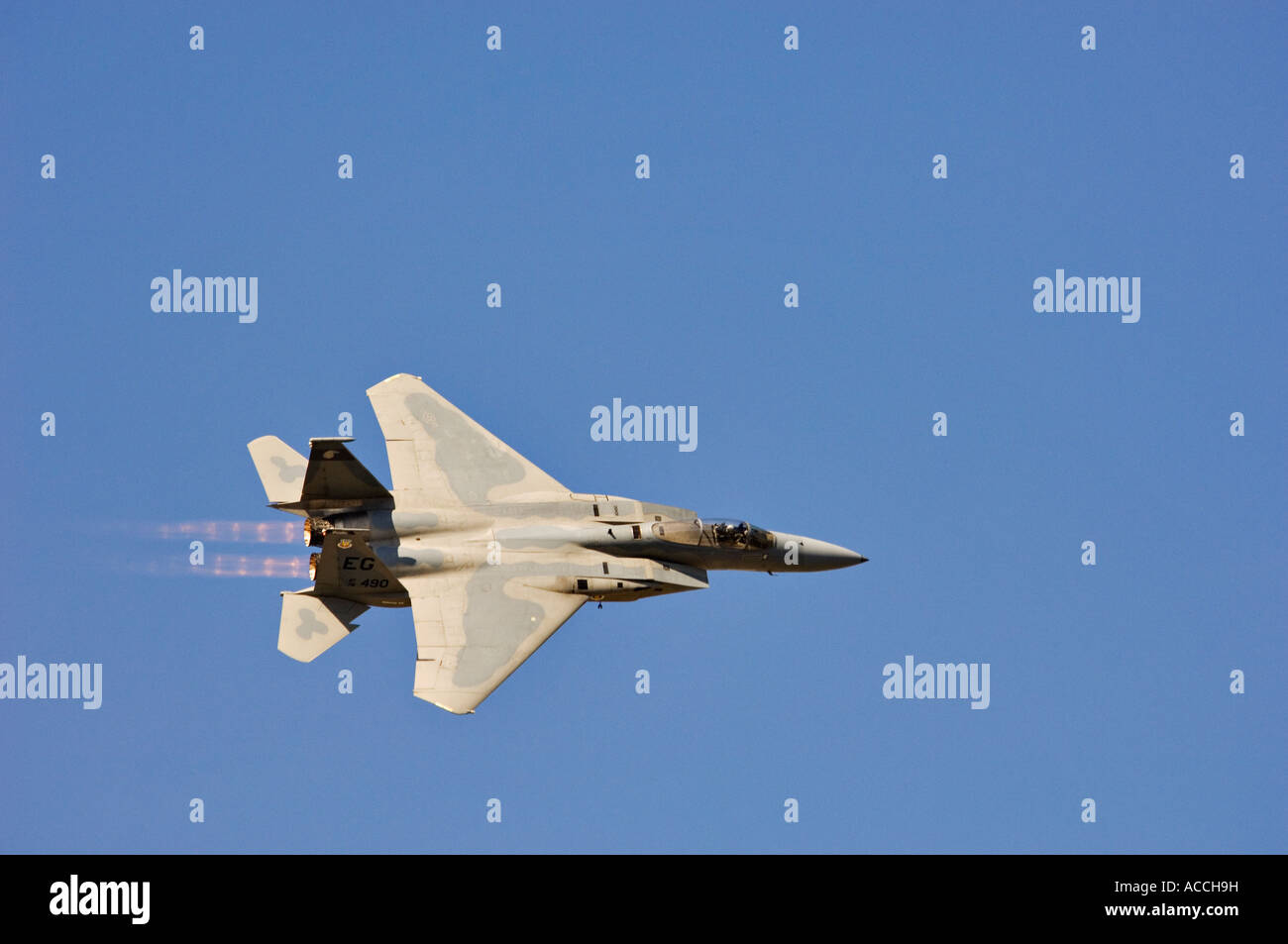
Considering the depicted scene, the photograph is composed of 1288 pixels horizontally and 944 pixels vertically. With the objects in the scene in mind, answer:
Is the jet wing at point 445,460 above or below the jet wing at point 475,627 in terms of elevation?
above

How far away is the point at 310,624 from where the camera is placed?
4503 centimetres

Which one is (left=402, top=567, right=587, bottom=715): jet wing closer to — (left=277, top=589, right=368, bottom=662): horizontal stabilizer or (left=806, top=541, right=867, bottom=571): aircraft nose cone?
(left=277, top=589, right=368, bottom=662): horizontal stabilizer

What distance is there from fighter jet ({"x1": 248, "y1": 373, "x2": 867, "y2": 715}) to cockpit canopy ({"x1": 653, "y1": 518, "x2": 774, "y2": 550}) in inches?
0.9

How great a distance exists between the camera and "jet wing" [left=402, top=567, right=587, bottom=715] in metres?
43.2

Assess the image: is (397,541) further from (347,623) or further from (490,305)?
(490,305)

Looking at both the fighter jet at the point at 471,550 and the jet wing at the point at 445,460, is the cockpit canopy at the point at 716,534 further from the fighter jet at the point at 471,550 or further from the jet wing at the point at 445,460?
the jet wing at the point at 445,460

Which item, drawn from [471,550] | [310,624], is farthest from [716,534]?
[310,624]

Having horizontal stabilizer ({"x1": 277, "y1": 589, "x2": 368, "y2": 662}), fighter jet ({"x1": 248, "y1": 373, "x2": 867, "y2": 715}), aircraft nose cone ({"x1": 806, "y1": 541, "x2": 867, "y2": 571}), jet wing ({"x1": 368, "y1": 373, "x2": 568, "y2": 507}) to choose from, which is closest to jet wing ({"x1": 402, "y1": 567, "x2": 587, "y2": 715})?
fighter jet ({"x1": 248, "y1": 373, "x2": 867, "y2": 715})

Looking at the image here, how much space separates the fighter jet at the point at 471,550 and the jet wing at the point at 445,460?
4 centimetres

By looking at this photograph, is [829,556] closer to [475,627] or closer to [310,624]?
[475,627]

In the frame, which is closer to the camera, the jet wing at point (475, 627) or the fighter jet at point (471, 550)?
the jet wing at point (475, 627)

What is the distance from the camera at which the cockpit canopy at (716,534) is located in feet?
152

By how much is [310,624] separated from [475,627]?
3.96 meters

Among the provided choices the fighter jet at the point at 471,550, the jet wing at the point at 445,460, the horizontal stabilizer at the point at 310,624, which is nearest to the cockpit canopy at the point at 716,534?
the fighter jet at the point at 471,550
